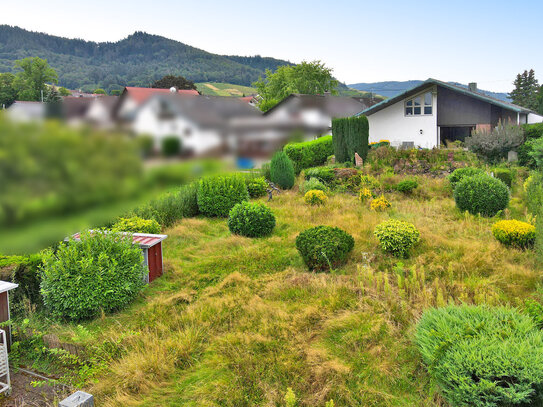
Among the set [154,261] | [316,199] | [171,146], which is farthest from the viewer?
[316,199]

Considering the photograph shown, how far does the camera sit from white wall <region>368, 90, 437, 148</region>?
26.4 metres

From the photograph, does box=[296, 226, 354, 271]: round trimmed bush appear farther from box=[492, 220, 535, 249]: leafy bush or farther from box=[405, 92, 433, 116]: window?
box=[405, 92, 433, 116]: window

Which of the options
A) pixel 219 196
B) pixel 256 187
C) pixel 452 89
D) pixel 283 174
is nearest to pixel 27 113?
pixel 219 196

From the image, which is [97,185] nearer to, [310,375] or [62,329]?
[310,375]

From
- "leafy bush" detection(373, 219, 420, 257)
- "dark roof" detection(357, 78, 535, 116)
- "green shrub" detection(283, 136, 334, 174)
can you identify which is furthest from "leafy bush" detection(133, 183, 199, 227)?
"dark roof" detection(357, 78, 535, 116)

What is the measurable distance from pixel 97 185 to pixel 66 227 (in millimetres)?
82

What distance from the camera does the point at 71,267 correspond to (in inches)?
251

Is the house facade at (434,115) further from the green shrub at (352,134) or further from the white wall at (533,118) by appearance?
the green shrub at (352,134)

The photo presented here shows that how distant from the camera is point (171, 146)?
2.40 feet

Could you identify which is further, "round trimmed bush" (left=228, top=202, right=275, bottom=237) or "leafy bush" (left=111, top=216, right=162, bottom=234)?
"round trimmed bush" (left=228, top=202, right=275, bottom=237)

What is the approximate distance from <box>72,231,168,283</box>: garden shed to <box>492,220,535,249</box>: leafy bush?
22.8ft

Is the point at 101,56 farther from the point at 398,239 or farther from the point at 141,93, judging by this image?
the point at 398,239

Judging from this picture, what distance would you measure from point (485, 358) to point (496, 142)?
17542mm

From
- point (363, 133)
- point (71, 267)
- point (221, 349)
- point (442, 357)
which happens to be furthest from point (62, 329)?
point (363, 133)
